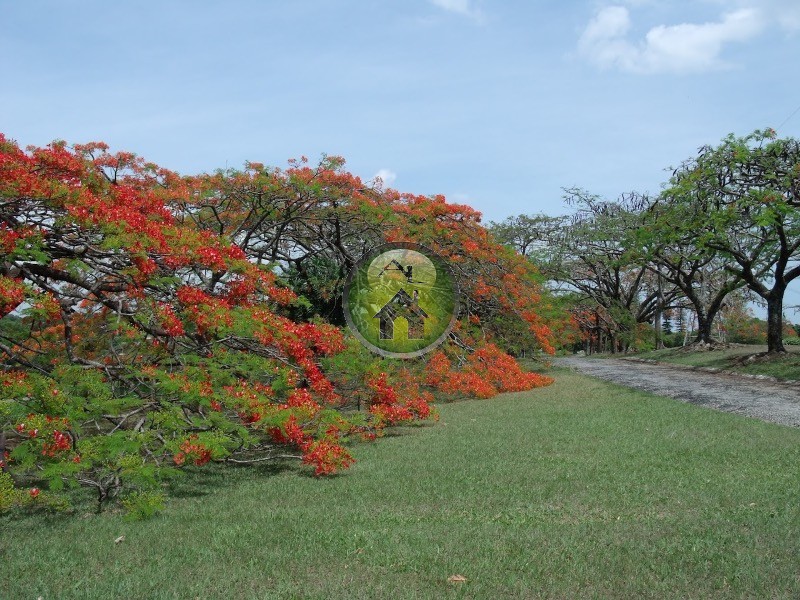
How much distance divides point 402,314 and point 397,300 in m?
0.37

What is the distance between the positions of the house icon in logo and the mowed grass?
17.8ft

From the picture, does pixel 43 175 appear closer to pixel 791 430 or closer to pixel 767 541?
pixel 767 541

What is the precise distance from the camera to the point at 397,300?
13.8 m

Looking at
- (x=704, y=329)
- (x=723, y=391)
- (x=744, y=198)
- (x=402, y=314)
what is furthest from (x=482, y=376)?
(x=704, y=329)

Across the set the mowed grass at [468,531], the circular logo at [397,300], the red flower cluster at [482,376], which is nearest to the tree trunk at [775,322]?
the red flower cluster at [482,376]

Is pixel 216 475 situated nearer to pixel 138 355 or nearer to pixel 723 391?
pixel 138 355

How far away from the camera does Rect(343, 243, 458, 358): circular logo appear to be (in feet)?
45.0

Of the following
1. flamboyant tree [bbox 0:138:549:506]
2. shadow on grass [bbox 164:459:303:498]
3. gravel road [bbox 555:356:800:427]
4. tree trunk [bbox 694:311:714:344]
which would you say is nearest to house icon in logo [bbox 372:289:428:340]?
flamboyant tree [bbox 0:138:549:506]

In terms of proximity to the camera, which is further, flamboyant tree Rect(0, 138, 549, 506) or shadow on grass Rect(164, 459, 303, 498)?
shadow on grass Rect(164, 459, 303, 498)

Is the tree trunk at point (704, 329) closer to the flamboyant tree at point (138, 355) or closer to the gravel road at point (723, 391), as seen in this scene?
the gravel road at point (723, 391)

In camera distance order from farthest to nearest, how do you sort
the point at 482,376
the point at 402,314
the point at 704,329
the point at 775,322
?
1. the point at 704,329
2. the point at 775,322
3. the point at 482,376
4. the point at 402,314

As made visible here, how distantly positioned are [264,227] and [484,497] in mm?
9255

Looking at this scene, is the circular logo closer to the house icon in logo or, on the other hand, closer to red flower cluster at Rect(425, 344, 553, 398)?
the house icon in logo

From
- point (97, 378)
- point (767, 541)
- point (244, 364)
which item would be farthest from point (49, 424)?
point (767, 541)
